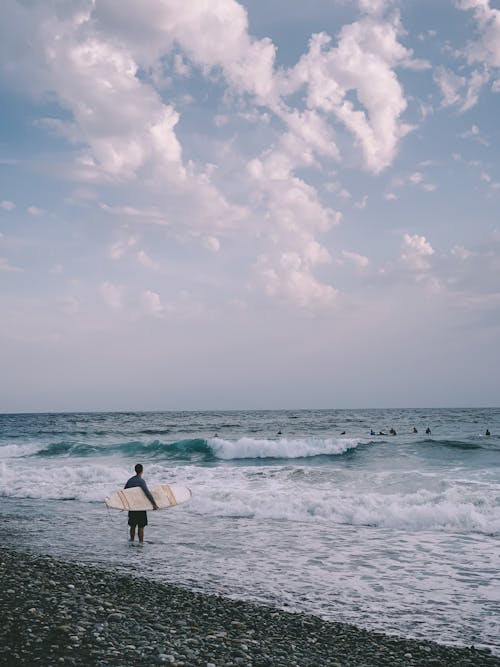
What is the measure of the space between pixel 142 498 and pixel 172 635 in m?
7.85

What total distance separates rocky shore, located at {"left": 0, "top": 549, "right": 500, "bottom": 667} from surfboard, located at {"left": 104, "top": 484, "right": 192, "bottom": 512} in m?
4.93

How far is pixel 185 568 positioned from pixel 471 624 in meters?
5.79

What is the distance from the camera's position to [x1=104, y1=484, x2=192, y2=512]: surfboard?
46.5ft

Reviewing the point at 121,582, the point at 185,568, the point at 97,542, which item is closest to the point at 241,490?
the point at 97,542

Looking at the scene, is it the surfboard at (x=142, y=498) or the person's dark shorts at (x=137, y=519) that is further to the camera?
the surfboard at (x=142, y=498)

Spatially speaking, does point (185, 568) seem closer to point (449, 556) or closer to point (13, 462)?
point (449, 556)

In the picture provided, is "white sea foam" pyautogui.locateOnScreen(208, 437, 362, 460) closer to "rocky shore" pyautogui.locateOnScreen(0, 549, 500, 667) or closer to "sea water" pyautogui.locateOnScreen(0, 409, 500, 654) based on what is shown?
"sea water" pyautogui.locateOnScreen(0, 409, 500, 654)

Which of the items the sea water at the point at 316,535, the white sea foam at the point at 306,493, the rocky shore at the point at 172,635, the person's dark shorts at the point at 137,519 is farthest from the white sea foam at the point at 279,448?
the rocky shore at the point at 172,635

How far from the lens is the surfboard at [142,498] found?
14188mm

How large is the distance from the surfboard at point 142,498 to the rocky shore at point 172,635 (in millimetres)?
4930

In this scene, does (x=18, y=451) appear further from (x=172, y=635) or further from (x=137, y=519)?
(x=172, y=635)

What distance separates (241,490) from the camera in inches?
839

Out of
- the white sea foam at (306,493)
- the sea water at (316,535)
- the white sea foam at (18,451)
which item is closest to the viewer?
the sea water at (316,535)

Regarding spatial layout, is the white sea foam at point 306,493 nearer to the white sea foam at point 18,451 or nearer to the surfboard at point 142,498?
the surfboard at point 142,498
